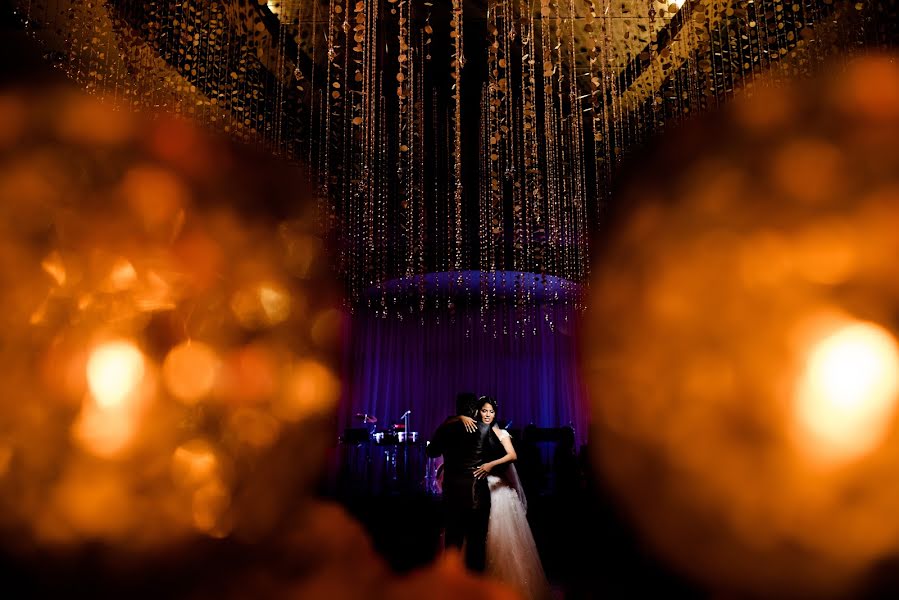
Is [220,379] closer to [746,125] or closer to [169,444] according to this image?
[169,444]

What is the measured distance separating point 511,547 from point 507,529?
11 centimetres

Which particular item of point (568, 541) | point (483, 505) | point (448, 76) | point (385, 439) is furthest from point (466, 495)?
point (385, 439)

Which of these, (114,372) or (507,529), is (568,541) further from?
(114,372)

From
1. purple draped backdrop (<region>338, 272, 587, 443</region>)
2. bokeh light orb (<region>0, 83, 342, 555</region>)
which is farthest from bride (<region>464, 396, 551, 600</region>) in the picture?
purple draped backdrop (<region>338, 272, 587, 443</region>)

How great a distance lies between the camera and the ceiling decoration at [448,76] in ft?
11.0

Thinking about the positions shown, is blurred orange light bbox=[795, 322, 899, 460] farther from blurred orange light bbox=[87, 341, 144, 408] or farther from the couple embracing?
blurred orange light bbox=[87, 341, 144, 408]

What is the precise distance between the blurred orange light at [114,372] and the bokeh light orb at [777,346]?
315 centimetres

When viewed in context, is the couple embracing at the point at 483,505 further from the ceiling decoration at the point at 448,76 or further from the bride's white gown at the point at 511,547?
the ceiling decoration at the point at 448,76

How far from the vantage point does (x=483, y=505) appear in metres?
3.62

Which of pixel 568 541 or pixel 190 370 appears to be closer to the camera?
pixel 190 370

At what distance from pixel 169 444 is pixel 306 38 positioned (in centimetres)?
284

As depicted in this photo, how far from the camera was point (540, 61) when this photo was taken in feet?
14.4

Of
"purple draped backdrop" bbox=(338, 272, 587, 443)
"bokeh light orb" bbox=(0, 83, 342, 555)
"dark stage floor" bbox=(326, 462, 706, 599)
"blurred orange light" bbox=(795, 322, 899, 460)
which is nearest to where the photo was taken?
"blurred orange light" bbox=(795, 322, 899, 460)

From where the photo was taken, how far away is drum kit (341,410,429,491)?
784 cm
